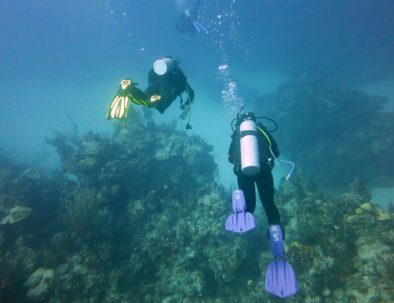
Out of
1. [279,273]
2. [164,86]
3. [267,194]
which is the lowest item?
[279,273]

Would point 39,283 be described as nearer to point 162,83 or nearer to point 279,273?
point 162,83

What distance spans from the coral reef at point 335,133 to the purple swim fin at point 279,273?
12.1 metres

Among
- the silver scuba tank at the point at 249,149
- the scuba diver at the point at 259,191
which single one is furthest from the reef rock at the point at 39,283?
the silver scuba tank at the point at 249,149

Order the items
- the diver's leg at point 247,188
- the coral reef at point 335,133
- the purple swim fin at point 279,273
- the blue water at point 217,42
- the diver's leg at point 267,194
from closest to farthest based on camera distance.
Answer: the purple swim fin at point 279,273
the diver's leg at point 267,194
the diver's leg at point 247,188
the coral reef at point 335,133
the blue water at point 217,42

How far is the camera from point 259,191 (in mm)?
4543

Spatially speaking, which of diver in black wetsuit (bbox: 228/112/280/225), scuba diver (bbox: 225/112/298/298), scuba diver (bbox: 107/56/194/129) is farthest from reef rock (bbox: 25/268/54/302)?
diver in black wetsuit (bbox: 228/112/280/225)

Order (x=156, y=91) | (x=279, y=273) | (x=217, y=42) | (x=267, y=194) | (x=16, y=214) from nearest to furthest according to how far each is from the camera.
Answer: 1. (x=279, y=273)
2. (x=267, y=194)
3. (x=156, y=91)
4. (x=16, y=214)
5. (x=217, y=42)

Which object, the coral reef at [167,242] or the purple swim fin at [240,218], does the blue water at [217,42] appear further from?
the purple swim fin at [240,218]

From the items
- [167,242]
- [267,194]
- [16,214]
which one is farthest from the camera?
[16,214]

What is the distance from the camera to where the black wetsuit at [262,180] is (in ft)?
14.7

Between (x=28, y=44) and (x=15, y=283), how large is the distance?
33176mm

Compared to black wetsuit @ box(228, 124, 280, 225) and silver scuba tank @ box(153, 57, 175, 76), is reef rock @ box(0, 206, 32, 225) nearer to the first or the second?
silver scuba tank @ box(153, 57, 175, 76)

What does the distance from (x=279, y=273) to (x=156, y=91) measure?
3.91 metres

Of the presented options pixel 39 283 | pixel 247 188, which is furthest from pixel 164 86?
pixel 39 283
